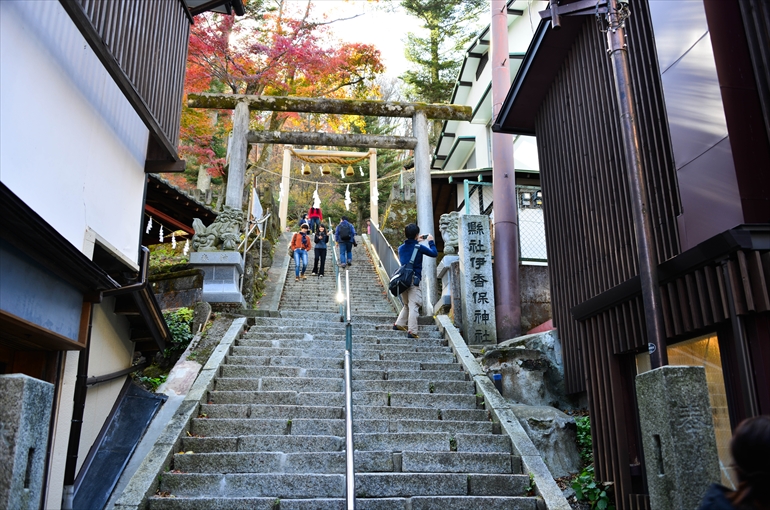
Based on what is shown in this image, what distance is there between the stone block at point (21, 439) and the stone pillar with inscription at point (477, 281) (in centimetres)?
839

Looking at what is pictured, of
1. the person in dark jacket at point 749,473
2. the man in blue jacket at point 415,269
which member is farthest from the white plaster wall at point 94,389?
the person in dark jacket at point 749,473

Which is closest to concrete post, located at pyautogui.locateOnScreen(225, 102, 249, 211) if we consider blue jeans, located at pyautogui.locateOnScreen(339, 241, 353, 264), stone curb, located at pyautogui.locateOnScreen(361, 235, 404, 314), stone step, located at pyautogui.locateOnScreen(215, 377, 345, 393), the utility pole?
blue jeans, located at pyautogui.locateOnScreen(339, 241, 353, 264)

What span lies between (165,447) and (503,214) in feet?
Result: 26.7

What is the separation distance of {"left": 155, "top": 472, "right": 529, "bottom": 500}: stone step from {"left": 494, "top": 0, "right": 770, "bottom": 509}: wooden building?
1.87 m

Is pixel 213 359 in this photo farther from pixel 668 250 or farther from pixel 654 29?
pixel 654 29

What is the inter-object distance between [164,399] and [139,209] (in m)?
2.95

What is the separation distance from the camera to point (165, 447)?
6312mm

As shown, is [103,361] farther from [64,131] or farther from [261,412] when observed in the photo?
[64,131]

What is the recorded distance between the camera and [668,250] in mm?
6449

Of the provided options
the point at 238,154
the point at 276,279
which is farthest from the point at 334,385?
the point at 238,154

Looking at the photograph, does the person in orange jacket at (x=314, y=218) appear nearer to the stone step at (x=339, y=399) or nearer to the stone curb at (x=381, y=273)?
the stone curb at (x=381, y=273)

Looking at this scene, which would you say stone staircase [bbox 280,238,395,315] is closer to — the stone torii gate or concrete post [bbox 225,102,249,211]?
the stone torii gate

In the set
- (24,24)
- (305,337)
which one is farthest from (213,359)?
(24,24)

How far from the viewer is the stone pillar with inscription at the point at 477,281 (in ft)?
36.9
